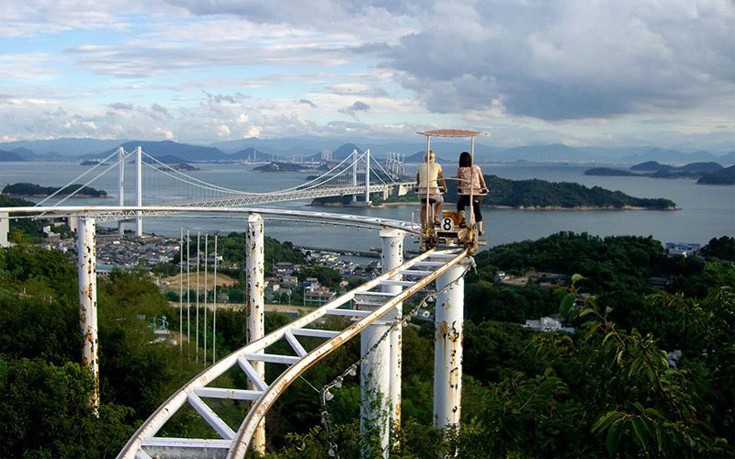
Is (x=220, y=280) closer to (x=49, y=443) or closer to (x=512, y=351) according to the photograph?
(x=512, y=351)

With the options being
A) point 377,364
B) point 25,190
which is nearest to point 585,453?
point 377,364

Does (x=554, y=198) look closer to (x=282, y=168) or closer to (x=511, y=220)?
(x=511, y=220)

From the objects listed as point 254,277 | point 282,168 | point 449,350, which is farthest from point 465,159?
point 282,168

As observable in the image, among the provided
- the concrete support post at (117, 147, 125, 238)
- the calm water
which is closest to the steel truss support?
the calm water

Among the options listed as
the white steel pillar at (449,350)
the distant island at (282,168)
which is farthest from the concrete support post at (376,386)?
the distant island at (282,168)

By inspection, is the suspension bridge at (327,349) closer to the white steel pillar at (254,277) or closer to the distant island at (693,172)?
the white steel pillar at (254,277)

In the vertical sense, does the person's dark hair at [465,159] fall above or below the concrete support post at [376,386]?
above

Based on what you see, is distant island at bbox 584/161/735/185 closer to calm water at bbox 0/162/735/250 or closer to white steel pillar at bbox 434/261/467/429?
calm water at bbox 0/162/735/250
